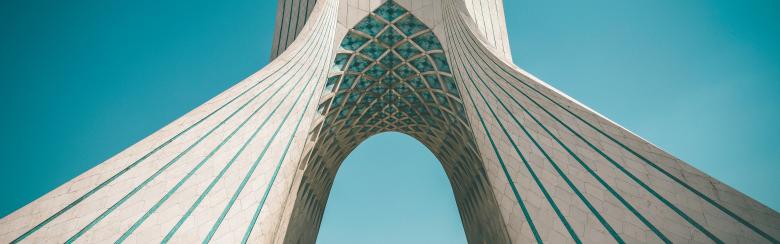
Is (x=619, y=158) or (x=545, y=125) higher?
(x=545, y=125)

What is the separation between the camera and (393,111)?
43.2ft

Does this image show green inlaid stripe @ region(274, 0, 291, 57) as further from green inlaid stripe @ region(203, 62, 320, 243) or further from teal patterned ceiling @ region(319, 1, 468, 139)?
green inlaid stripe @ region(203, 62, 320, 243)

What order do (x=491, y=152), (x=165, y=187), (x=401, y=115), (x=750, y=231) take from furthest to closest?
(x=401, y=115), (x=491, y=152), (x=165, y=187), (x=750, y=231)

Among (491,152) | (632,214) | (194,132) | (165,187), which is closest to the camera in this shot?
(632,214)

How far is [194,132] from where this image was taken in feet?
16.9

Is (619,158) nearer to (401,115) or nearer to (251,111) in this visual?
(251,111)

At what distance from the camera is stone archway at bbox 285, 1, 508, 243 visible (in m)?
9.60

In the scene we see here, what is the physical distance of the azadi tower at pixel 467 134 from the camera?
3.55m

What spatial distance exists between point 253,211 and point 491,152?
3965 mm

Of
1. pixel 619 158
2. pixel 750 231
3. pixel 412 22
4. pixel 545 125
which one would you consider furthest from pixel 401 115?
pixel 750 231

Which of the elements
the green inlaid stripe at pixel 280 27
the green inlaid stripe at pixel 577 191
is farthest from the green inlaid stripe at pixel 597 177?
the green inlaid stripe at pixel 280 27

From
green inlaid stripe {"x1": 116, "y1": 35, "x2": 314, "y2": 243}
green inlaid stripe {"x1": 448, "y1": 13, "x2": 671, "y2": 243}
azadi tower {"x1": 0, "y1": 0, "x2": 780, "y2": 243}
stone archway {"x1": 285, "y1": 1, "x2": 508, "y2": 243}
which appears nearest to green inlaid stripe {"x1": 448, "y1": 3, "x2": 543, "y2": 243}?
azadi tower {"x1": 0, "y1": 0, "x2": 780, "y2": 243}

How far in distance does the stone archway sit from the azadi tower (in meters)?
0.09

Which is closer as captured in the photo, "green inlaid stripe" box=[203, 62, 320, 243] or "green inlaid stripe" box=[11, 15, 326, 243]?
"green inlaid stripe" box=[11, 15, 326, 243]
